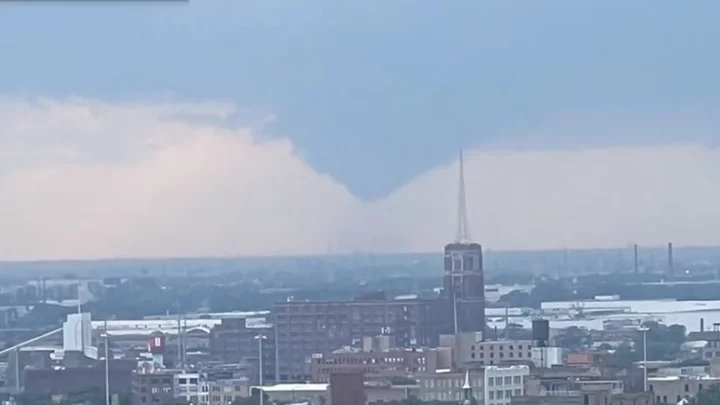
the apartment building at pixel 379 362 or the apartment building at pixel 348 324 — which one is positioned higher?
the apartment building at pixel 348 324

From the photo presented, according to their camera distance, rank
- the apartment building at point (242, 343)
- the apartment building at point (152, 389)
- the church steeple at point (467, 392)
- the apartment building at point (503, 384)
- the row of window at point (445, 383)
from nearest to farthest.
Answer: the church steeple at point (467, 392)
the apartment building at point (503, 384)
the row of window at point (445, 383)
the apartment building at point (152, 389)
the apartment building at point (242, 343)

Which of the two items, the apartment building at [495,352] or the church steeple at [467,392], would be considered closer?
the church steeple at [467,392]

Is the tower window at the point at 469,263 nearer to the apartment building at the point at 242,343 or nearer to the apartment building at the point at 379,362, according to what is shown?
the apartment building at the point at 242,343

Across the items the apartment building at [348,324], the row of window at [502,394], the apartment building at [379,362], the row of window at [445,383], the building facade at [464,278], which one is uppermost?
the building facade at [464,278]

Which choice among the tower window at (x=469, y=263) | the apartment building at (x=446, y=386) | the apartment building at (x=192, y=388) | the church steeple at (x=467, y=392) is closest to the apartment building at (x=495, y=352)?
the apartment building at (x=446, y=386)

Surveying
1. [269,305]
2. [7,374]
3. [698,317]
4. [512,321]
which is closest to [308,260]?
[269,305]

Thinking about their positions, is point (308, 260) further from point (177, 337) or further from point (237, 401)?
point (237, 401)
